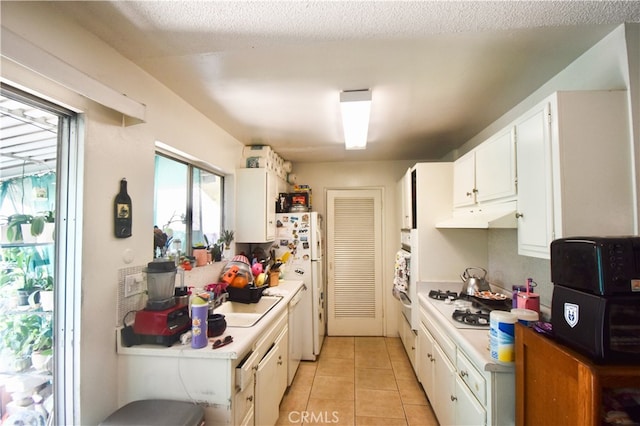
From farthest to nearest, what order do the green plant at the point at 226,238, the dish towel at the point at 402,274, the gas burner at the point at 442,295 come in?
1. the dish towel at the point at 402,274
2. the green plant at the point at 226,238
3. the gas burner at the point at 442,295

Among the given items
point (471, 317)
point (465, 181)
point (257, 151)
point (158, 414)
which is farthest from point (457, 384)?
point (257, 151)

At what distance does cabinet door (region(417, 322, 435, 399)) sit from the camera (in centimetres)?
212

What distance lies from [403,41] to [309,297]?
261cm

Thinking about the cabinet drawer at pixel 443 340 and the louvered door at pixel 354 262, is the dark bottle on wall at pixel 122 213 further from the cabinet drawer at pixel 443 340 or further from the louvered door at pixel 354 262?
the louvered door at pixel 354 262

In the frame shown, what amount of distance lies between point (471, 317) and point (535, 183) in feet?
3.07

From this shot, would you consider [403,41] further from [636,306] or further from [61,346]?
[61,346]

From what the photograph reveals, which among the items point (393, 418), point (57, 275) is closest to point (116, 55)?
point (57, 275)

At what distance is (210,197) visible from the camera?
2.61 metres

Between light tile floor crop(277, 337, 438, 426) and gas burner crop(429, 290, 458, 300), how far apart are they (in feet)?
3.08

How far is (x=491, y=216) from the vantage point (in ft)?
Answer: 5.77

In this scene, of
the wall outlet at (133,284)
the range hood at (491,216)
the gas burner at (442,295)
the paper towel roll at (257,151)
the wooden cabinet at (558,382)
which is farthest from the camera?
the paper towel roll at (257,151)

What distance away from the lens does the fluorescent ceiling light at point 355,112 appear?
1.78 metres

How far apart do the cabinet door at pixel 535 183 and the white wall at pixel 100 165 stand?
216 centimetres

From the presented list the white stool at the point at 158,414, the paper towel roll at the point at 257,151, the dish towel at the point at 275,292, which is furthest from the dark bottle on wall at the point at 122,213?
the paper towel roll at the point at 257,151
